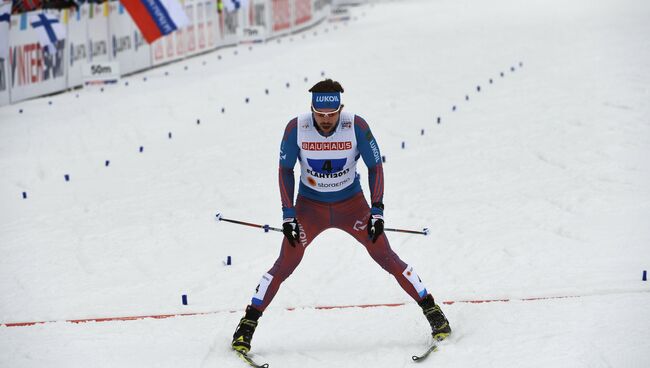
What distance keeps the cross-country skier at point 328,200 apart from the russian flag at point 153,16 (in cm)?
1543

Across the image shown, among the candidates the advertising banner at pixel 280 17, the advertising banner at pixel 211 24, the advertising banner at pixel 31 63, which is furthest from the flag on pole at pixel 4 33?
the advertising banner at pixel 280 17

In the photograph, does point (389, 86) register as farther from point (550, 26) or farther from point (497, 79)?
point (550, 26)

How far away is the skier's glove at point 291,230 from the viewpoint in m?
5.48

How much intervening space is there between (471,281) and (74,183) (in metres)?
6.11

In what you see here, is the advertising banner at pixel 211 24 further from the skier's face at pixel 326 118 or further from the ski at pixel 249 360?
the ski at pixel 249 360

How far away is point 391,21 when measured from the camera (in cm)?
3512

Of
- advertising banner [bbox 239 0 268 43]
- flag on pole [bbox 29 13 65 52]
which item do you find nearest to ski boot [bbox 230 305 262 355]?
flag on pole [bbox 29 13 65 52]

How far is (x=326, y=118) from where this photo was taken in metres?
5.48

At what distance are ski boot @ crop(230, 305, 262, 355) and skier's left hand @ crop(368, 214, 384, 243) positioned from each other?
3.00 ft

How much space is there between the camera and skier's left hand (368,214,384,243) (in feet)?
17.9

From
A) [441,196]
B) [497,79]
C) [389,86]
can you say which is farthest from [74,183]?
[497,79]

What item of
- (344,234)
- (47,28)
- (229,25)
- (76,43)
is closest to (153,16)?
(76,43)

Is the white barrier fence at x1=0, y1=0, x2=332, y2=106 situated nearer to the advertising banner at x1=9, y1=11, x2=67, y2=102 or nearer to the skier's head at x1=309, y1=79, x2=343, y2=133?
the advertising banner at x1=9, y1=11, x2=67, y2=102

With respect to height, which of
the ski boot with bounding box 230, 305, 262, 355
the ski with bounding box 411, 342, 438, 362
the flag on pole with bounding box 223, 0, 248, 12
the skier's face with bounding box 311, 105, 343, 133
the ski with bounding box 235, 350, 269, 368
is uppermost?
the skier's face with bounding box 311, 105, 343, 133
